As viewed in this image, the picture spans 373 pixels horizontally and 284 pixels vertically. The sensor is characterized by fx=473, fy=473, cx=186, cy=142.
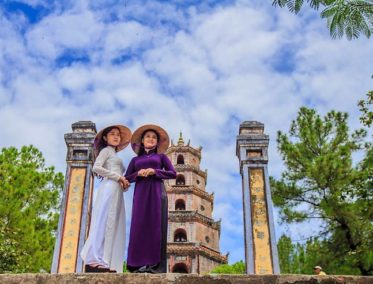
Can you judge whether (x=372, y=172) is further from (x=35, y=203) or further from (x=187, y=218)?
(x=187, y=218)

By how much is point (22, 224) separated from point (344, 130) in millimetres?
8995

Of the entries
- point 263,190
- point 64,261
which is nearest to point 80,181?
point 64,261

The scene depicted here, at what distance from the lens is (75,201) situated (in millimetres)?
10859

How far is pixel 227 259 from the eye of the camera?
85.0 ft

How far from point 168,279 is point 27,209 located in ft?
34.0

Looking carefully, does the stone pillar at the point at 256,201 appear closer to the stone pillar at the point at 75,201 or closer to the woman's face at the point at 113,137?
the stone pillar at the point at 75,201

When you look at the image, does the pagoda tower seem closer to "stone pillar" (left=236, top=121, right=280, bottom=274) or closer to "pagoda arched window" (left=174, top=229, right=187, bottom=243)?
"pagoda arched window" (left=174, top=229, right=187, bottom=243)

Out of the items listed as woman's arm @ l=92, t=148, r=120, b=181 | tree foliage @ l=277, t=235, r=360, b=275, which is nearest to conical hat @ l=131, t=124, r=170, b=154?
woman's arm @ l=92, t=148, r=120, b=181

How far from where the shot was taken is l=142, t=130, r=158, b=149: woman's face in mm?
4965

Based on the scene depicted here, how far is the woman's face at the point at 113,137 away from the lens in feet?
16.5

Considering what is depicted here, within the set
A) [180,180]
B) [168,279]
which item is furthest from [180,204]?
[168,279]

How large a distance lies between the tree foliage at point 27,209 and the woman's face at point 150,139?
617 cm

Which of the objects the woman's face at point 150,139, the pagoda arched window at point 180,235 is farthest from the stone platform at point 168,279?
the pagoda arched window at point 180,235

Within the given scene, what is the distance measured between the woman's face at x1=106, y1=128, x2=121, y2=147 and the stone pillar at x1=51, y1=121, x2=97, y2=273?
18.4ft
